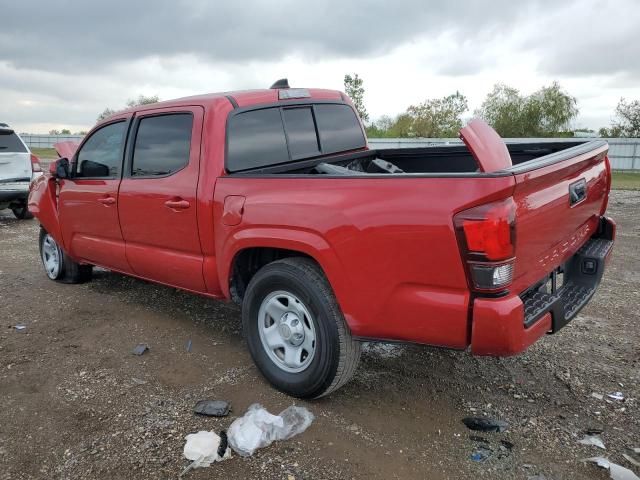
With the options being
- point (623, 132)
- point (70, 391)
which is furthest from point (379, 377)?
point (623, 132)

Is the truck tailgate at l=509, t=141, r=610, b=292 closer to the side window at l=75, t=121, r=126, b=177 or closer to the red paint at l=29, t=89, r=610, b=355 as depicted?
the red paint at l=29, t=89, r=610, b=355

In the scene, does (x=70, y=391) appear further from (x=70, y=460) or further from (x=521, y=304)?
(x=521, y=304)

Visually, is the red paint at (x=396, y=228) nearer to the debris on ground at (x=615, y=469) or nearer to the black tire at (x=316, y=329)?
the black tire at (x=316, y=329)

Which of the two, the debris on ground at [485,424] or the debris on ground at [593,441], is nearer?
the debris on ground at [593,441]

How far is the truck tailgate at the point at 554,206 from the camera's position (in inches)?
101

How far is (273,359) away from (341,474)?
0.96 meters

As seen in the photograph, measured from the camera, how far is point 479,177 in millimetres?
2424


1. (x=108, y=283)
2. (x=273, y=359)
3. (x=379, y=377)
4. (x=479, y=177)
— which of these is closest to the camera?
(x=479, y=177)

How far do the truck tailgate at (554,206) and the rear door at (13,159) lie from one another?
951 cm

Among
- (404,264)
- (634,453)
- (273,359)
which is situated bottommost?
(634,453)

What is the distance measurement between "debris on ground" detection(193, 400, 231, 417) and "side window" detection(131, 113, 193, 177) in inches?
65.1

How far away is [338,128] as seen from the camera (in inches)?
184

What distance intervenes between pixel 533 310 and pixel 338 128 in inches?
98.2

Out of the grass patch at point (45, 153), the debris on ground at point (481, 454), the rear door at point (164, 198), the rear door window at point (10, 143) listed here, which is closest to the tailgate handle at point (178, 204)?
the rear door at point (164, 198)
